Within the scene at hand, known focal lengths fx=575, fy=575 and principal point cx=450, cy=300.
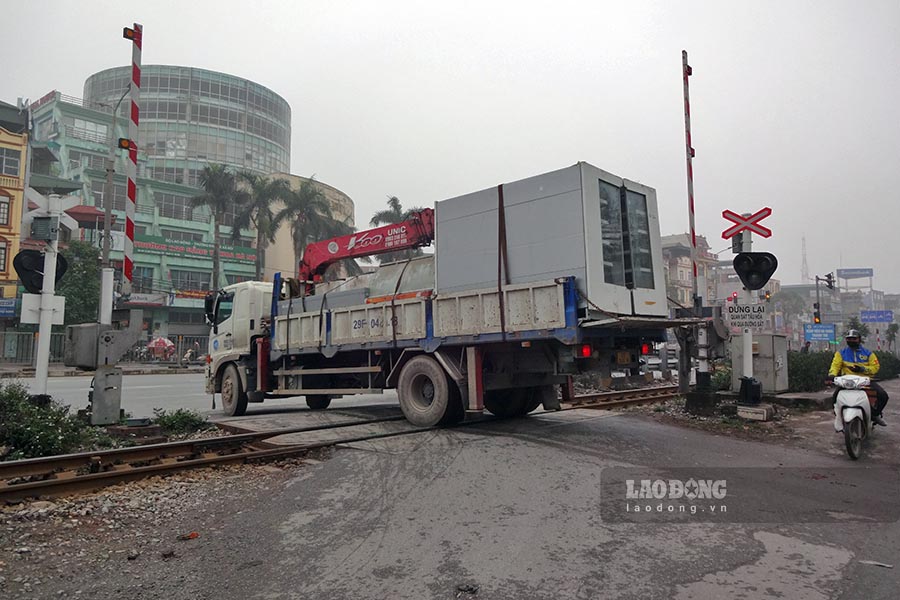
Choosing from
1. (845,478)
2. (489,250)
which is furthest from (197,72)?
(845,478)

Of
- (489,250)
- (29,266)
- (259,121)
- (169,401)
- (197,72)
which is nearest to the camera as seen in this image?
(489,250)

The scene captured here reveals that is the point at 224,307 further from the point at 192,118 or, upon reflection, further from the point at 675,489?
the point at 192,118

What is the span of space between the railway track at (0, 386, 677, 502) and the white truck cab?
13.9ft

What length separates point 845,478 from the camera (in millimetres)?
6000

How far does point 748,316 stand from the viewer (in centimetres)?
952

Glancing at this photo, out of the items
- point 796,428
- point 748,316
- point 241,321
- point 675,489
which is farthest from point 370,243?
point 796,428

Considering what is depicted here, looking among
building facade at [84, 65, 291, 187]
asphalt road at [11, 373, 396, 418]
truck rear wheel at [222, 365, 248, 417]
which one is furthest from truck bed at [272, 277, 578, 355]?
building facade at [84, 65, 291, 187]

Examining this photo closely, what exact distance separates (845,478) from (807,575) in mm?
3169

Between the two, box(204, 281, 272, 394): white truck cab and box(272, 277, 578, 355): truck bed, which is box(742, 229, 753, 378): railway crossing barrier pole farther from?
box(204, 281, 272, 394): white truck cab

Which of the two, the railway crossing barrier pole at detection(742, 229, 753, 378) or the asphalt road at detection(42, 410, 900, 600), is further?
the railway crossing barrier pole at detection(742, 229, 753, 378)

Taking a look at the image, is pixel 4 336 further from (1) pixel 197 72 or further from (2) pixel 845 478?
(1) pixel 197 72

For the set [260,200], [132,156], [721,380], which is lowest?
[721,380]

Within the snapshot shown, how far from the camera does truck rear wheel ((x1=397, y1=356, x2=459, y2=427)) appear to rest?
8617mm

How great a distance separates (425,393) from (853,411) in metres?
5.72
